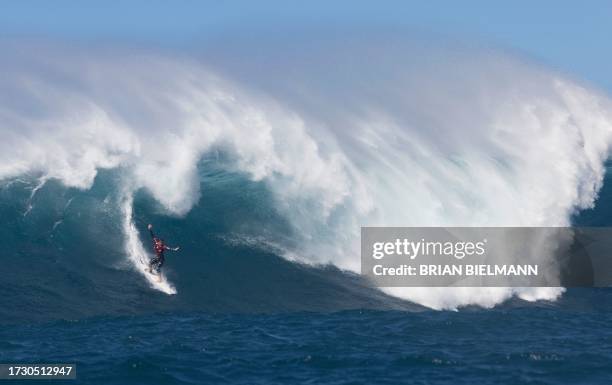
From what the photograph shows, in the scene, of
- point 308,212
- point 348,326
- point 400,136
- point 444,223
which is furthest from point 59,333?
point 400,136

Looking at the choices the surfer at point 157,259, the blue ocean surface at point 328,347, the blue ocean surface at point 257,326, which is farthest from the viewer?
the surfer at point 157,259

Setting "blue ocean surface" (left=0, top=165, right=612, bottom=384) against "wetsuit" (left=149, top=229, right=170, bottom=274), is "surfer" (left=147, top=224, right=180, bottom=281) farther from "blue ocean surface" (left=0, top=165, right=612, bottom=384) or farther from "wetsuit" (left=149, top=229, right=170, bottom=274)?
"blue ocean surface" (left=0, top=165, right=612, bottom=384)

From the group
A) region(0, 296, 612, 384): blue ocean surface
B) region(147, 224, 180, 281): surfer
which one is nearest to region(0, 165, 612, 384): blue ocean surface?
region(0, 296, 612, 384): blue ocean surface

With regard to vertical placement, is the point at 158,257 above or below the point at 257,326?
above

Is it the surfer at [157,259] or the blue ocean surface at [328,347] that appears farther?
the surfer at [157,259]

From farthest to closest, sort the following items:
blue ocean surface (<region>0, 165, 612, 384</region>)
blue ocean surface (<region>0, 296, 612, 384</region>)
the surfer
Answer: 1. the surfer
2. blue ocean surface (<region>0, 165, 612, 384</region>)
3. blue ocean surface (<region>0, 296, 612, 384</region>)

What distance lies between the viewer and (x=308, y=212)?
92.1ft

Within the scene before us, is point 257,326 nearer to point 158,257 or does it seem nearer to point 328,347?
point 328,347

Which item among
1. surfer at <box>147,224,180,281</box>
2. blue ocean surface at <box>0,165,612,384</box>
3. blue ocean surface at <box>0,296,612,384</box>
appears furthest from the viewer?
surfer at <box>147,224,180,281</box>

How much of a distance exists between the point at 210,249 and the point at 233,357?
29.4 feet

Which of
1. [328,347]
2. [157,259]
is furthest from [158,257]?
[328,347]

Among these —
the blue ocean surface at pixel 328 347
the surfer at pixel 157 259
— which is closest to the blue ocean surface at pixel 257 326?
the blue ocean surface at pixel 328 347

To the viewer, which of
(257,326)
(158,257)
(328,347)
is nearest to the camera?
(328,347)

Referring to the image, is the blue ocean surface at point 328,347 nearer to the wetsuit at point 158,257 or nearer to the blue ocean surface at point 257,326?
the blue ocean surface at point 257,326
